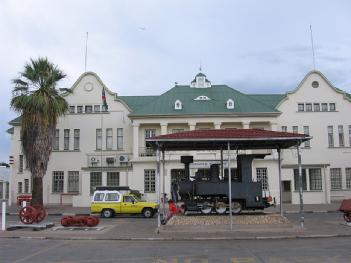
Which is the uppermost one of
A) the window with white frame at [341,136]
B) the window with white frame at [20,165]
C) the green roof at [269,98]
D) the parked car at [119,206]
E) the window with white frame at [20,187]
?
the green roof at [269,98]

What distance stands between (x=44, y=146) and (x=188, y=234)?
66.5 feet

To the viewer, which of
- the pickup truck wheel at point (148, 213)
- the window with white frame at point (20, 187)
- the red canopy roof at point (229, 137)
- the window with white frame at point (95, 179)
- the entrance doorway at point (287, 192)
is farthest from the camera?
the window with white frame at point (20, 187)

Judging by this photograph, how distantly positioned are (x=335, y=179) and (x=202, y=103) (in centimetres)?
1482

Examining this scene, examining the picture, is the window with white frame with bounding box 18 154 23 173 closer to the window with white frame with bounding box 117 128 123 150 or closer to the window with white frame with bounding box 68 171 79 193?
the window with white frame with bounding box 68 171 79 193

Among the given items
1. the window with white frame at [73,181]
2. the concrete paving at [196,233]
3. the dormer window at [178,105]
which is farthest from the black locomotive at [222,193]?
the window with white frame at [73,181]

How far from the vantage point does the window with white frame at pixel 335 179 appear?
43.5 metres

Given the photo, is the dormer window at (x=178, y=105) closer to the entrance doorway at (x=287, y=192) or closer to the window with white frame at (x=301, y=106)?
the window with white frame at (x=301, y=106)

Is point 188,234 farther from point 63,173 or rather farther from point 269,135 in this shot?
point 63,173

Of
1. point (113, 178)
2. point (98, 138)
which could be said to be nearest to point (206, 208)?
point (113, 178)

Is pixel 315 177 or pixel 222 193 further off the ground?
pixel 315 177

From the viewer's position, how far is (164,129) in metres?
42.8

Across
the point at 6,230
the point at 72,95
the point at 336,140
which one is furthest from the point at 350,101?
the point at 6,230

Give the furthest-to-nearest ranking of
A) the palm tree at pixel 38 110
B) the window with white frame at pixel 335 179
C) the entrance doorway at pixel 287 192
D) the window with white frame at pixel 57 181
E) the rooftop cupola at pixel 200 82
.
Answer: the rooftop cupola at pixel 200 82 < the window with white frame at pixel 57 181 < the window with white frame at pixel 335 179 < the entrance doorway at pixel 287 192 < the palm tree at pixel 38 110

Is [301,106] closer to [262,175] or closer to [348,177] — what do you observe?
[348,177]
